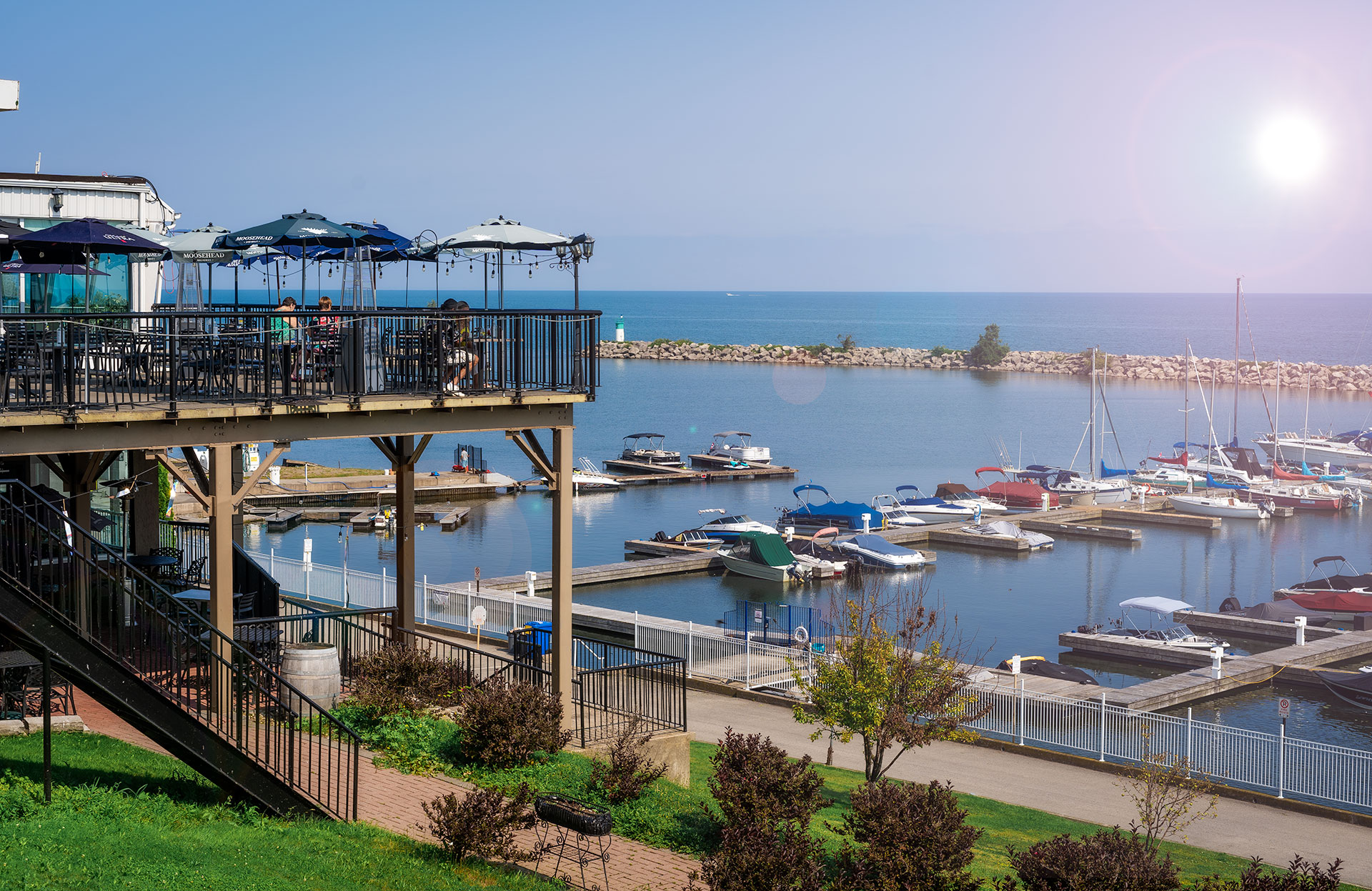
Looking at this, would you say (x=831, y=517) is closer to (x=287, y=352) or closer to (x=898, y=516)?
(x=898, y=516)

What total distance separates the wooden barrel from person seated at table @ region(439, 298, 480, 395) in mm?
3383

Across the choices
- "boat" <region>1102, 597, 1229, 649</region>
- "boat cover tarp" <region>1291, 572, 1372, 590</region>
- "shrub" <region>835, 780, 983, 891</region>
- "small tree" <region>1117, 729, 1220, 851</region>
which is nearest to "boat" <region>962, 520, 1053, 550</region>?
"boat cover tarp" <region>1291, 572, 1372, 590</region>

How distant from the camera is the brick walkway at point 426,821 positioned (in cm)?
1134

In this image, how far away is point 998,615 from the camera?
149ft

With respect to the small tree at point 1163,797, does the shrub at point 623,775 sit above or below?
above

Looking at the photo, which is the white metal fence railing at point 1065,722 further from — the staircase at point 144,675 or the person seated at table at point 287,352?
the staircase at point 144,675

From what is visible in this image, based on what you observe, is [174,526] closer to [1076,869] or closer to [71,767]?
[71,767]

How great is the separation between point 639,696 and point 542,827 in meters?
4.89

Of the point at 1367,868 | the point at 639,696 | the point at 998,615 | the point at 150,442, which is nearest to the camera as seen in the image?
the point at 150,442

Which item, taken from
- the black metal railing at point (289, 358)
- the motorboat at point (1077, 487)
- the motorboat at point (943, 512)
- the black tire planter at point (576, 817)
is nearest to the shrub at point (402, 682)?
the black metal railing at point (289, 358)

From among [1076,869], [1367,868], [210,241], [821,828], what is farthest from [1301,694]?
[210,241]

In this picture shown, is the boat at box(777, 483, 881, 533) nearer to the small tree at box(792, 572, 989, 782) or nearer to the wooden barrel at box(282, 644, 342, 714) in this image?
the small tree at box(792, 572, 989, 782)

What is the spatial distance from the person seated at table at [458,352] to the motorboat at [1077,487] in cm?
6016

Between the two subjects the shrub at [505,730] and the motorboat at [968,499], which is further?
the motorboat at [968,499]
